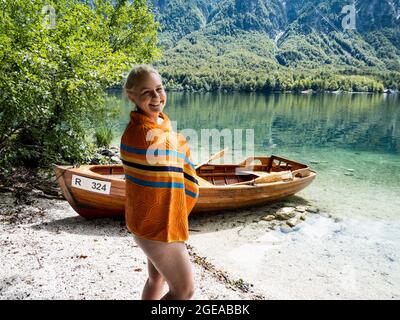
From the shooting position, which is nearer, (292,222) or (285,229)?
(285,229)

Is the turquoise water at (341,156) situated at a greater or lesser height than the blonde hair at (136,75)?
lesser

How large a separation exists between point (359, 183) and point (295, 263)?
30.5ft

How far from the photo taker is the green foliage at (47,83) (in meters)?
7.40

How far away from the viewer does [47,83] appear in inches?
309

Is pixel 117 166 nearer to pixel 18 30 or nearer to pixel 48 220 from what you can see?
pixel 48 220

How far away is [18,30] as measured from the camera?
26.1 ft

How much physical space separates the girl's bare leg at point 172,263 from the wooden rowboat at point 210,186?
5.86 meters

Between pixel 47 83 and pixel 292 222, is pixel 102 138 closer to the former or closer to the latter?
pixel 47 83

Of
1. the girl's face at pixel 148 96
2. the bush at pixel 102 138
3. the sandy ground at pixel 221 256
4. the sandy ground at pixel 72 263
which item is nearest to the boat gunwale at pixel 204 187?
the sandy ground at pixel 221 256

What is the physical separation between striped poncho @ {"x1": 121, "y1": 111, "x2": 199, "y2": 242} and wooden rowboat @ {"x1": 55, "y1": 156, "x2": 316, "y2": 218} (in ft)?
19.4

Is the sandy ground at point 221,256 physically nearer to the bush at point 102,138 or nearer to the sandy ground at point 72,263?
the sandy ground at point 72,263

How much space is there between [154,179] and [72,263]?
3.89 m

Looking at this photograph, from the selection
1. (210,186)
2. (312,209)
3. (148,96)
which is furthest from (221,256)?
(148,96)
